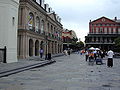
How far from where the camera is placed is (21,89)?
25.3 ft

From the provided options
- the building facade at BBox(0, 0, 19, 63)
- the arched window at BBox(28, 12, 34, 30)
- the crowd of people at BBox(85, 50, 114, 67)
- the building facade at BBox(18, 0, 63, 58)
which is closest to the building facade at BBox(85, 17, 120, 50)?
the building facade at BBox(18, 0, 63, 58)

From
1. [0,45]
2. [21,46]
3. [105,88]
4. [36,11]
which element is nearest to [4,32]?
[0,45]

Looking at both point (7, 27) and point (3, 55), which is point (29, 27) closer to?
point (7, 27)

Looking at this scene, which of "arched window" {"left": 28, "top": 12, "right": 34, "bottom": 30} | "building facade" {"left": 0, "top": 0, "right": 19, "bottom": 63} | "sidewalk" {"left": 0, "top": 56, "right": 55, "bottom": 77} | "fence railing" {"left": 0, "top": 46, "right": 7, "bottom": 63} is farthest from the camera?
"arched window" {"left": 28, "top": 12, "right": 34, "bottom": 30}

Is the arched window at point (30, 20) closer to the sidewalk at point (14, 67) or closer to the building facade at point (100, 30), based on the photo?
the sidewalk at point (14, 67)

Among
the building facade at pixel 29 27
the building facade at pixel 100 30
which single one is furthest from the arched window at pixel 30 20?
the building facade at pixel 100 30

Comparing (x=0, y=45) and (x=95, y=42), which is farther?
(x=95, y=42)

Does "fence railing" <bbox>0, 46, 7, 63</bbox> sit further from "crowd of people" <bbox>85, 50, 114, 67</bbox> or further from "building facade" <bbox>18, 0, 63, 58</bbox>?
"building facade" <bbox>18, 0, 63, 58</bbox>

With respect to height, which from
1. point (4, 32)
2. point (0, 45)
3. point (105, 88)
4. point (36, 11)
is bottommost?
point (105, 88)

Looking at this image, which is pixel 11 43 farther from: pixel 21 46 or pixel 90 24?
pixel 90 24

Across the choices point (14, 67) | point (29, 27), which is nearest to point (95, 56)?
point (29, 27)

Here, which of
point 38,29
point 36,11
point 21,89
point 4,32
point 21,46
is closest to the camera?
point 21,89

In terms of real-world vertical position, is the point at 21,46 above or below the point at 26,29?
below

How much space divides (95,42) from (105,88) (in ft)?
223
